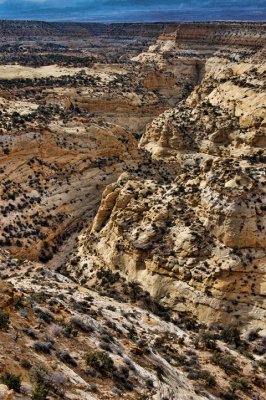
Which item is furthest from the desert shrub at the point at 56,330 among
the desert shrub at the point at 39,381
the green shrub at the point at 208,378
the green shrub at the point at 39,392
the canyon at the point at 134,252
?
the green shrub at the point at 208,378

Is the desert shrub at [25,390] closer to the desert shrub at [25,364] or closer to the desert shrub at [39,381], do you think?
the desert shrub at [39,381]

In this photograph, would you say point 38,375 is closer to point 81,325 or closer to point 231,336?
point 81,325

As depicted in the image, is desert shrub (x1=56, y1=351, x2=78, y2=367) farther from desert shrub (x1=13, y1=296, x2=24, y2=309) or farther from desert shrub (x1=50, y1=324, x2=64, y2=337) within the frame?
desert shrub (x1=13, y1=296, x2=24, y2=309)

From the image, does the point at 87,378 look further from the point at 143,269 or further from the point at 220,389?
the point at 143,269

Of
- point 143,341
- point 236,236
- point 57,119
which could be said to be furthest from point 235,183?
point 57,119

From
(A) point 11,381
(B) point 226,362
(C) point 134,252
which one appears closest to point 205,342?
(B) point 226,362
